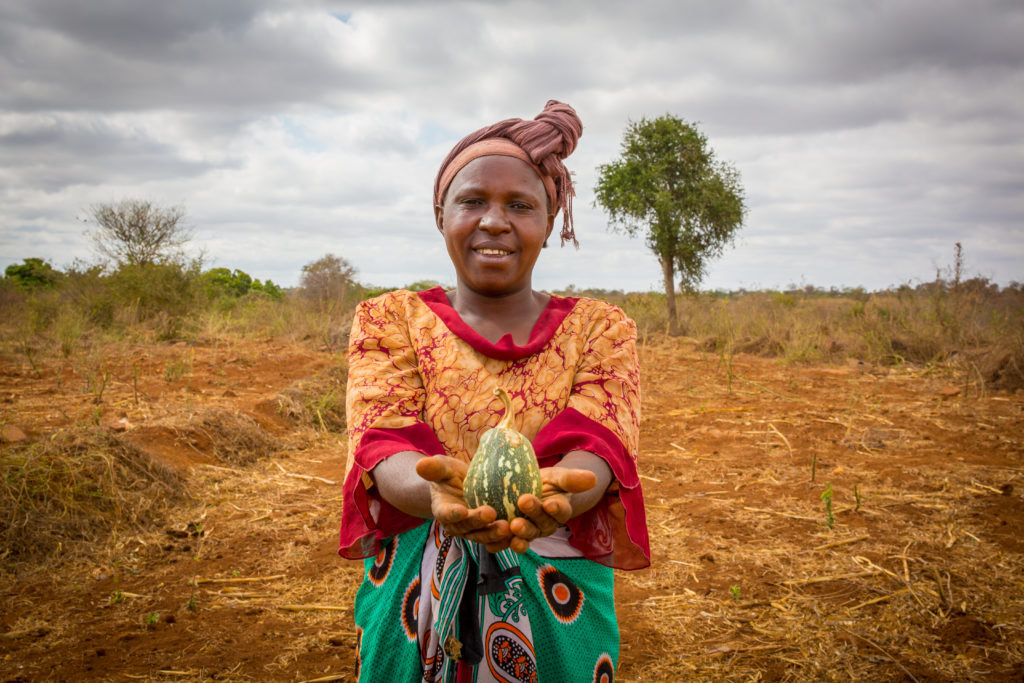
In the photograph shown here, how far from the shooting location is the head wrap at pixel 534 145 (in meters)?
1.95

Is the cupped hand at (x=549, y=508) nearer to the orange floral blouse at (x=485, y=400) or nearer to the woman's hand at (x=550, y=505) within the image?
the woman's hand at (x=550, y=505)

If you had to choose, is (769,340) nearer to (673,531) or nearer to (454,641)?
(673,531)

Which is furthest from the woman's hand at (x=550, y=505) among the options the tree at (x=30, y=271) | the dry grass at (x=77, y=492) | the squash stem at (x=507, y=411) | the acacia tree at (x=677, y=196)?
the tree at (x=30, y=271)

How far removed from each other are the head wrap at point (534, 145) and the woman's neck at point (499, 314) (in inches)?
13.4

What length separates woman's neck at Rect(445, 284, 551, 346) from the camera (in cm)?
201

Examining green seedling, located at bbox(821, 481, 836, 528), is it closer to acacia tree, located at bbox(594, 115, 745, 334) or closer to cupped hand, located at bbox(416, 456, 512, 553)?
cupped hand, located at bbox(416, 456, 512, 553)

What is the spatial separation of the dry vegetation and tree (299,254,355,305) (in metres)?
10.4

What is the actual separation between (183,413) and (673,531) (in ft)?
15.8

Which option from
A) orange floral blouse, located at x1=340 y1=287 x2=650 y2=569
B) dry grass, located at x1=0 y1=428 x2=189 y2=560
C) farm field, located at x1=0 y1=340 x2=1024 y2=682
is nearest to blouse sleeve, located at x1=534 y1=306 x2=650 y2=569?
orange floral blouse, located at x1=340 y1=287 x2=650 y2=569

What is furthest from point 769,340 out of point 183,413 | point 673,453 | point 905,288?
point 183,413

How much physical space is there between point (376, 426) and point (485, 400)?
330 mm

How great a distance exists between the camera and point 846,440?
6.16 meters

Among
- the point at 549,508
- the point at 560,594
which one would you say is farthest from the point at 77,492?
the point at 549,508

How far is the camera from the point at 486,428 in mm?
1836
